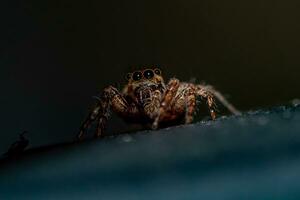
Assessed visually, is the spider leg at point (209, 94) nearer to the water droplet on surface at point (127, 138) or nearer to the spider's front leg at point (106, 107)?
the spider's front leg at point (106, 107)

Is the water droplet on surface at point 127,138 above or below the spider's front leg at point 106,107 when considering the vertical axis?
above

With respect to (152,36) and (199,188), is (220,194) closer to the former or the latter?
(199,188)

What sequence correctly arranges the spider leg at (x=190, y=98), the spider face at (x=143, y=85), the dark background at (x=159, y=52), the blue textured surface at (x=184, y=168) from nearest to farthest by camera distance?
1. the blue textured surface at (x=184, y=168)
2. the spider leg at (x=190, y=98)
3. the spider face at (x=143, y=85)
4. the dark background at (x=159, y=52)

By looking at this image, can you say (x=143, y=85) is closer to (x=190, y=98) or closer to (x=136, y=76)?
(x=136, y=76)

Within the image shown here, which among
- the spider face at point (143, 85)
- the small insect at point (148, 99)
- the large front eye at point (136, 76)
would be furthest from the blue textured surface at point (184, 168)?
the large front eye at point (136, 76)

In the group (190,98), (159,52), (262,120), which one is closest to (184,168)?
(262,120)
